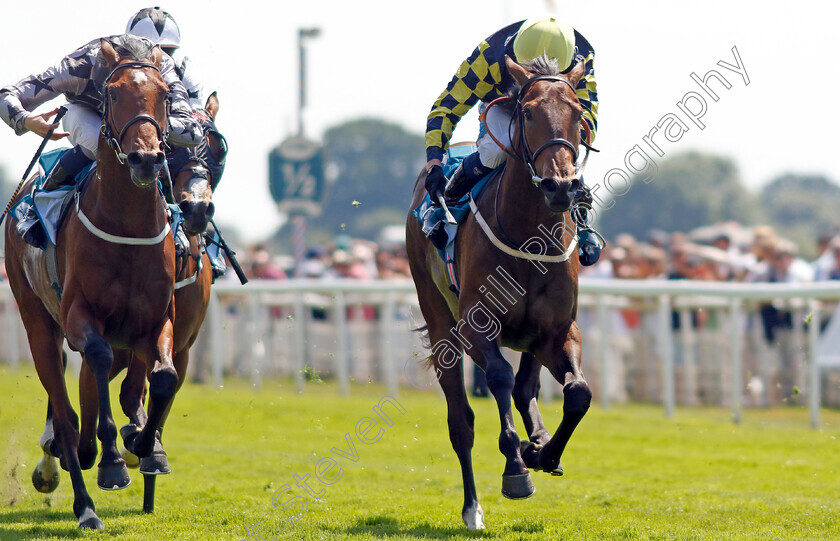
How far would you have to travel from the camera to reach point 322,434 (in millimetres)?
9562

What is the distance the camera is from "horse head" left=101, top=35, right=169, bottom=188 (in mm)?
5078

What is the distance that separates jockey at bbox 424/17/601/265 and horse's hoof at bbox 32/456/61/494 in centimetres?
250

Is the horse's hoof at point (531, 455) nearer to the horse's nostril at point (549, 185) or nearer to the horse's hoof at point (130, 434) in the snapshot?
the horse's nostril at point (549, 185)

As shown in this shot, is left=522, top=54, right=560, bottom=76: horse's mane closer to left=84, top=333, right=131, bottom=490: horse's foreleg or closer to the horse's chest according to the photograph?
the horse's chest

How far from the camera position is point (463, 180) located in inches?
241

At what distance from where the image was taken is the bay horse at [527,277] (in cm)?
515

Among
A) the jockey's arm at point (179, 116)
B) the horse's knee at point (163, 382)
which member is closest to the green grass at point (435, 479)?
the horse's knee at point (163, 382)

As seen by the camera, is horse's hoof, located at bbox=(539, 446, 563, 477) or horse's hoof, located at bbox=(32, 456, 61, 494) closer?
horse's hoof, located at bbox=(539, 446, 563, 477)

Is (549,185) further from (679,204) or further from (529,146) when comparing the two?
(679,204)

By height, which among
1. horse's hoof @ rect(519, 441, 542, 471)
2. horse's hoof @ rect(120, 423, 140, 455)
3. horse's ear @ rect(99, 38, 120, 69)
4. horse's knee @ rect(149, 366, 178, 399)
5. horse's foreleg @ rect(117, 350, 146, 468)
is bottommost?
horse's hoof @ rect(519, 441, 542, 471)

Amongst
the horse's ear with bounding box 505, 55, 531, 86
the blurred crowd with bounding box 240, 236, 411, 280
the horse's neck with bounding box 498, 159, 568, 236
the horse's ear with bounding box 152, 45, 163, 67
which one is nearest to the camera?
the horse's ear with bounding box 505, 55, 531, 86

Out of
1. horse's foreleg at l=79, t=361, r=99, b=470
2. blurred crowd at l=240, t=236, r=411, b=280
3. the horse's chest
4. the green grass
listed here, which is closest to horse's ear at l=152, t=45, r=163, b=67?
the horse's chest

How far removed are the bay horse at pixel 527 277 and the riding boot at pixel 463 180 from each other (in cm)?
16

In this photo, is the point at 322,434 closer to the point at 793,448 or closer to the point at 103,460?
the point at 793,448
